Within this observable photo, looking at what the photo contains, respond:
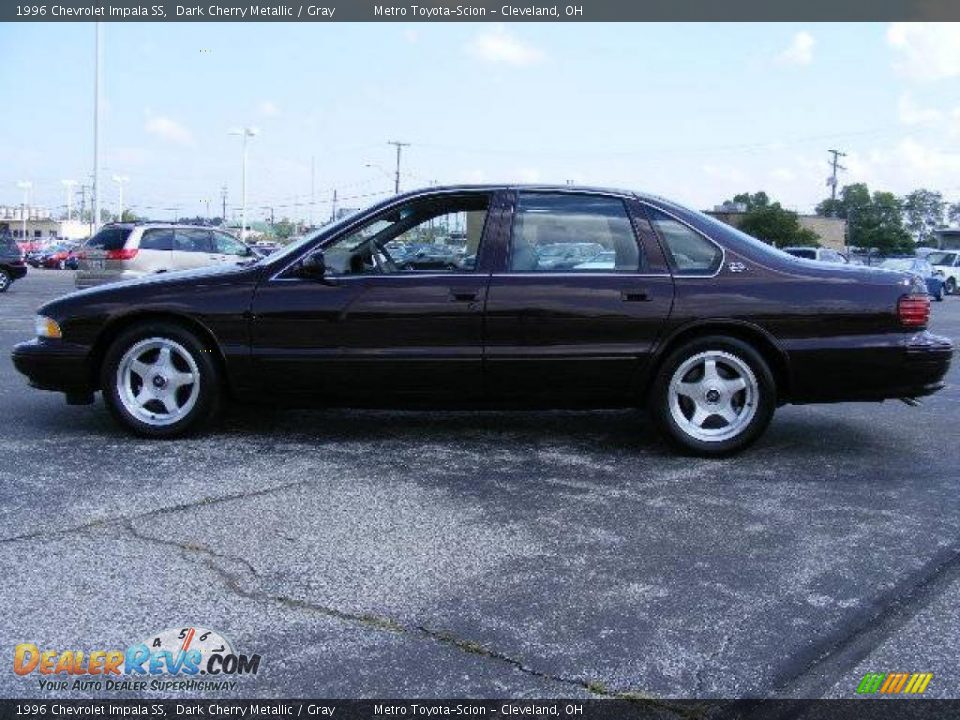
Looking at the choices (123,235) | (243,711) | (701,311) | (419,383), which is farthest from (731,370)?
(123,235)

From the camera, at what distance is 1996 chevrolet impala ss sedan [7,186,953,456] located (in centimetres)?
525

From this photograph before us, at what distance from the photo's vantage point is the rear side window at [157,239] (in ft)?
57.6

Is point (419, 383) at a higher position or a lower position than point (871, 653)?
higher

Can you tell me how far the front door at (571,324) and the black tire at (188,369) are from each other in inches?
61.6

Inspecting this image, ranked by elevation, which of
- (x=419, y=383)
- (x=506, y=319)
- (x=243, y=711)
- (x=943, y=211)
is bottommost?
(x=243, y=711)

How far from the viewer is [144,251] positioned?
1744 cm

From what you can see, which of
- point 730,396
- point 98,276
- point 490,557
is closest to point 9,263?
point 98,276

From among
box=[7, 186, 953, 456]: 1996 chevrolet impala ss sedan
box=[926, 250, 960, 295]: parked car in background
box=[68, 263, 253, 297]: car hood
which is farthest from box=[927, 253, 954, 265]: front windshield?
box=[68, 263, 253, 297]: car hood

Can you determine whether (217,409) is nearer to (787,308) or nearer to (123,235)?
(787,308)

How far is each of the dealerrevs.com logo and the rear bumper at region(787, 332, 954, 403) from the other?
3569 mm

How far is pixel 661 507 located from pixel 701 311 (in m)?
1.35

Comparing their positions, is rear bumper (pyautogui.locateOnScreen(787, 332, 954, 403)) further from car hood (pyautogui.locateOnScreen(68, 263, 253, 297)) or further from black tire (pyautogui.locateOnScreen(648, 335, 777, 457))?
car hood (pyautogui.locateOnScreen(68, 263, 253, 297))

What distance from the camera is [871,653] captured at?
112 inches

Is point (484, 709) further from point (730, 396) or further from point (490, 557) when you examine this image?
point (730, 396)
